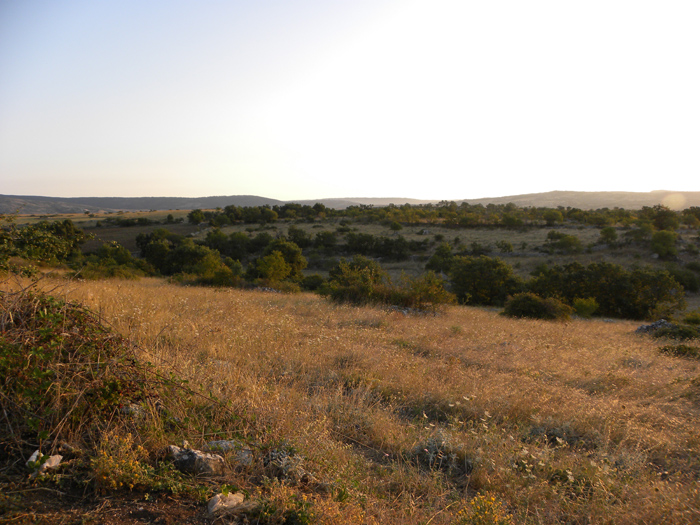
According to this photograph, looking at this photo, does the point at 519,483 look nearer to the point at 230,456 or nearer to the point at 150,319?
the point at 230,456

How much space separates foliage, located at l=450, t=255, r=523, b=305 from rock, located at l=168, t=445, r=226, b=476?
2510 cm

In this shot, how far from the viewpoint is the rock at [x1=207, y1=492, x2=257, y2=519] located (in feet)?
7.64

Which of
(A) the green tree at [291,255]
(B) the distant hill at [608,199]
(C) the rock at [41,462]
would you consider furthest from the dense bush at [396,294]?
(B) the distant hill at [608,199]

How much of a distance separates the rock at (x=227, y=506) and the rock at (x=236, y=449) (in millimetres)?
395

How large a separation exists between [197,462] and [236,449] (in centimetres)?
30

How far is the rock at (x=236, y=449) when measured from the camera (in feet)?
9.31

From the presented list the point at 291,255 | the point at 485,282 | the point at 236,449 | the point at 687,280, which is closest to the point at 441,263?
the point at 485,282

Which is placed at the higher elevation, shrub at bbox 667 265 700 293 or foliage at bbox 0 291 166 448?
foliage at bbox 0 291 166 448

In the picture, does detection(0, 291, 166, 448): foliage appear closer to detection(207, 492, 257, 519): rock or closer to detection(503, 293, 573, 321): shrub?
detection(207, 492, 257, 519): rock

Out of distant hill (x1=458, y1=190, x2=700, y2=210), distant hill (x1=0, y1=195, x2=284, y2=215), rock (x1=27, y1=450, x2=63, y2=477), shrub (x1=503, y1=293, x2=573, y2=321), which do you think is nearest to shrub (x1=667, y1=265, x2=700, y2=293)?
shrub (x1=503, y1=293, x2=573, y2=321)

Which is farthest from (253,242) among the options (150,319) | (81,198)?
(81,198)

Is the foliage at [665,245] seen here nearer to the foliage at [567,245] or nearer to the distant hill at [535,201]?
the foliage at [567,245]

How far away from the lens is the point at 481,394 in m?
5.09

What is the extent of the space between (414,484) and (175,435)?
2016mm
